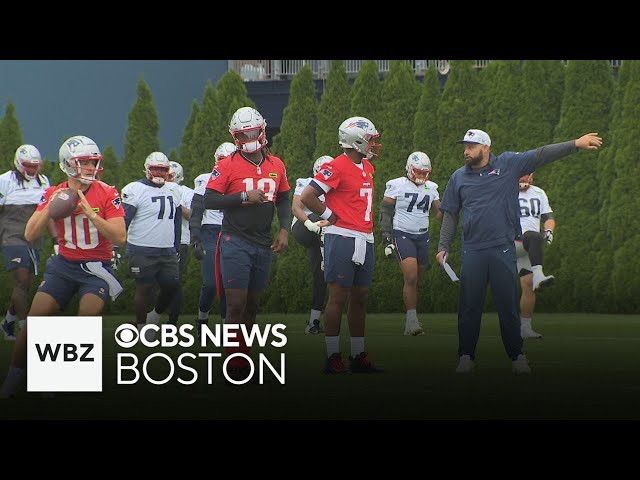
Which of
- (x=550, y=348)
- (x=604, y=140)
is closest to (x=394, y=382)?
(x=550, y=348)

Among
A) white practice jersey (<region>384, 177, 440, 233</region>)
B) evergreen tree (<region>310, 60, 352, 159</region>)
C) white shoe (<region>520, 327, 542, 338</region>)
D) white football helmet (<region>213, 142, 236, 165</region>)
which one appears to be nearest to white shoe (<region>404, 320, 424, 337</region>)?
white practice jersey (<region>384, 177, 440, 233</region>)

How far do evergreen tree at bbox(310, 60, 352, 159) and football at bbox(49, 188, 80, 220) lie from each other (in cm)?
1445

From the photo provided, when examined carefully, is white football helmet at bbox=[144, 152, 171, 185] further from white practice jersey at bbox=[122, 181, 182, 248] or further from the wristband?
the wristband

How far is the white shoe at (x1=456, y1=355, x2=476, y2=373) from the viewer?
37.6 feet

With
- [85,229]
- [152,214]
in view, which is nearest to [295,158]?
[152,214]

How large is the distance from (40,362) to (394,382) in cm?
295

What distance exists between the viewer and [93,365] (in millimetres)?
10328

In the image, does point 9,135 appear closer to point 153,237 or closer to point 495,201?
point 153,237

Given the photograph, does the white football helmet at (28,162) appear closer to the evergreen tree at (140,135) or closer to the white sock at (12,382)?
the white sock at (12,382)

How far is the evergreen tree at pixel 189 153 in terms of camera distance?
78.9ft

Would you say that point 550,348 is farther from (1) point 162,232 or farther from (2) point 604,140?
(2) point 604,140

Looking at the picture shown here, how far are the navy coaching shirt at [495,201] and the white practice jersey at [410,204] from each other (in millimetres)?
5359

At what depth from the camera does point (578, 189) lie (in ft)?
74.4

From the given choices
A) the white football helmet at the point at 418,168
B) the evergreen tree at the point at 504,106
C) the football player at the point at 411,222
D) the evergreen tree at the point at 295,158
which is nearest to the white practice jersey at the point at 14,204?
the football player at the point at 411,222
